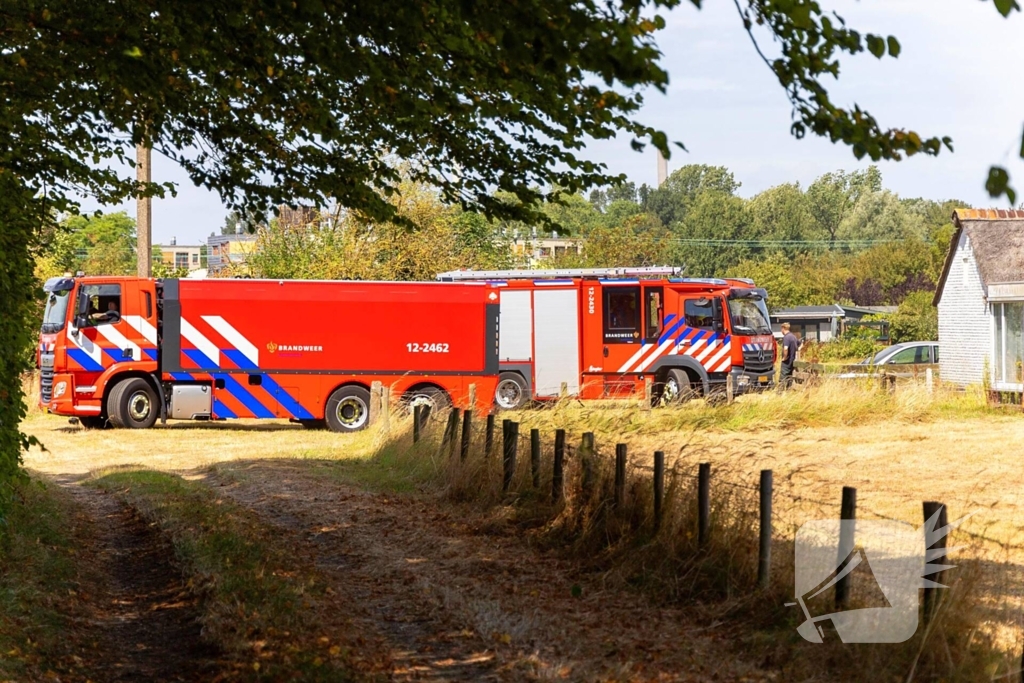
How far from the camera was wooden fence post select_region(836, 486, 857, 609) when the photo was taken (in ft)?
24.6

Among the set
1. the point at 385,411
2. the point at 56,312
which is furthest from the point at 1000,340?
the point at 56,312

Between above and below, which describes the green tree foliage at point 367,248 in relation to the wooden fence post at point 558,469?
above

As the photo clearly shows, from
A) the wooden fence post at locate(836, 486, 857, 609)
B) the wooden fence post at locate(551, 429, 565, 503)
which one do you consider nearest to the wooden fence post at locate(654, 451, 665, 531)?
the wooden fence post at locate(551, 429, 565, 503)

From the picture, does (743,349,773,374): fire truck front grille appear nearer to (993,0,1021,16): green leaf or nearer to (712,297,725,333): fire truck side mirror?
(712,297,725,333): fire truck side mirror

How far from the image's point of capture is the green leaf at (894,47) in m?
5.57

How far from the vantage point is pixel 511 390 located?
27609 mm

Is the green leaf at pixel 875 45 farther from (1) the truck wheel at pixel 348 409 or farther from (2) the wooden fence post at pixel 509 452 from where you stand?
(1) the truck wheel at pixel 348 409

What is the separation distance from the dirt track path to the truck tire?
448 inches

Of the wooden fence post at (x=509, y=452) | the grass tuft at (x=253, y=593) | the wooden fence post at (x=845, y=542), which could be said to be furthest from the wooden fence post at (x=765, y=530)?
the wooden fence post at (x=509, y=452)

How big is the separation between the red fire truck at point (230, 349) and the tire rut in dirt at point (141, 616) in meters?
10.8

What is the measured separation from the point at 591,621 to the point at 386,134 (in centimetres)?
398

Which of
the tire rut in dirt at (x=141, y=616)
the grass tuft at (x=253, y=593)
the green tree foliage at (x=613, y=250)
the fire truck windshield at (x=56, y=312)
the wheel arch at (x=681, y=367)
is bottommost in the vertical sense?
the tire rut in dirt at (x=141, y=616)

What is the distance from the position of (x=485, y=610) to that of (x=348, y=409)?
15861 millimetres

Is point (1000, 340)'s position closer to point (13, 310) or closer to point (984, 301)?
point (984, 301)
